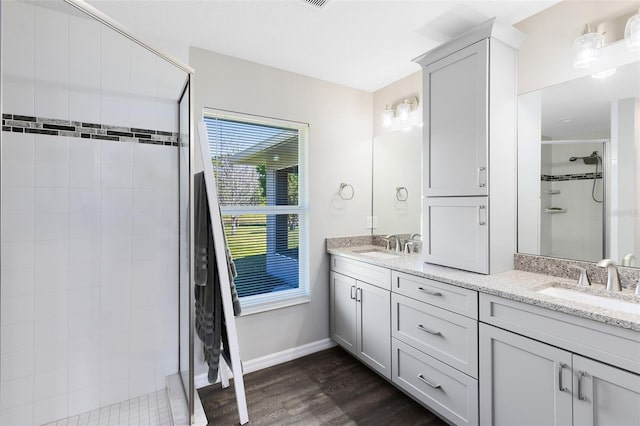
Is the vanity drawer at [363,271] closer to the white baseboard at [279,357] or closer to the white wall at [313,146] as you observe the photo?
the white wall at [313,146]

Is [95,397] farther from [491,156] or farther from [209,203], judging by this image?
[491,156]

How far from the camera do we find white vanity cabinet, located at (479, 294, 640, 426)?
120 cm

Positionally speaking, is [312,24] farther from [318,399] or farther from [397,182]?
[318,399]

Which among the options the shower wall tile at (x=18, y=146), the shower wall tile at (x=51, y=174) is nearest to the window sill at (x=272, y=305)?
the shower wall tile at (x=51, y=174)

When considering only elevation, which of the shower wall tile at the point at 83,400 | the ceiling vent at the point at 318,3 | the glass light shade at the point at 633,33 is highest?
the ceiling vent at the point at 318,3

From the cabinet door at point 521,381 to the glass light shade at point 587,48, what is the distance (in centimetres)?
154

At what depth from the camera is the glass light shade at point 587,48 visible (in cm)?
167

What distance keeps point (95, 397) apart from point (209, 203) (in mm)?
1492

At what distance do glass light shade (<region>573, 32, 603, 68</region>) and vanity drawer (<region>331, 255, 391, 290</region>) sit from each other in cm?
168

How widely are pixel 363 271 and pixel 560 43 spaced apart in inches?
77.3

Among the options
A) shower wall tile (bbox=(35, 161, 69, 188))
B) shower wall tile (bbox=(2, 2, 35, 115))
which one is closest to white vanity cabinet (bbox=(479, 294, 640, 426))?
shower wall tile (bbox=(35, 161, 69, 188))

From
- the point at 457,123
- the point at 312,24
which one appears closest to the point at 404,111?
the point at 457,123

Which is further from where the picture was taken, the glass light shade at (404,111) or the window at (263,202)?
the glass light shade at (404,111)

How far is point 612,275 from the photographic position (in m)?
1.57
